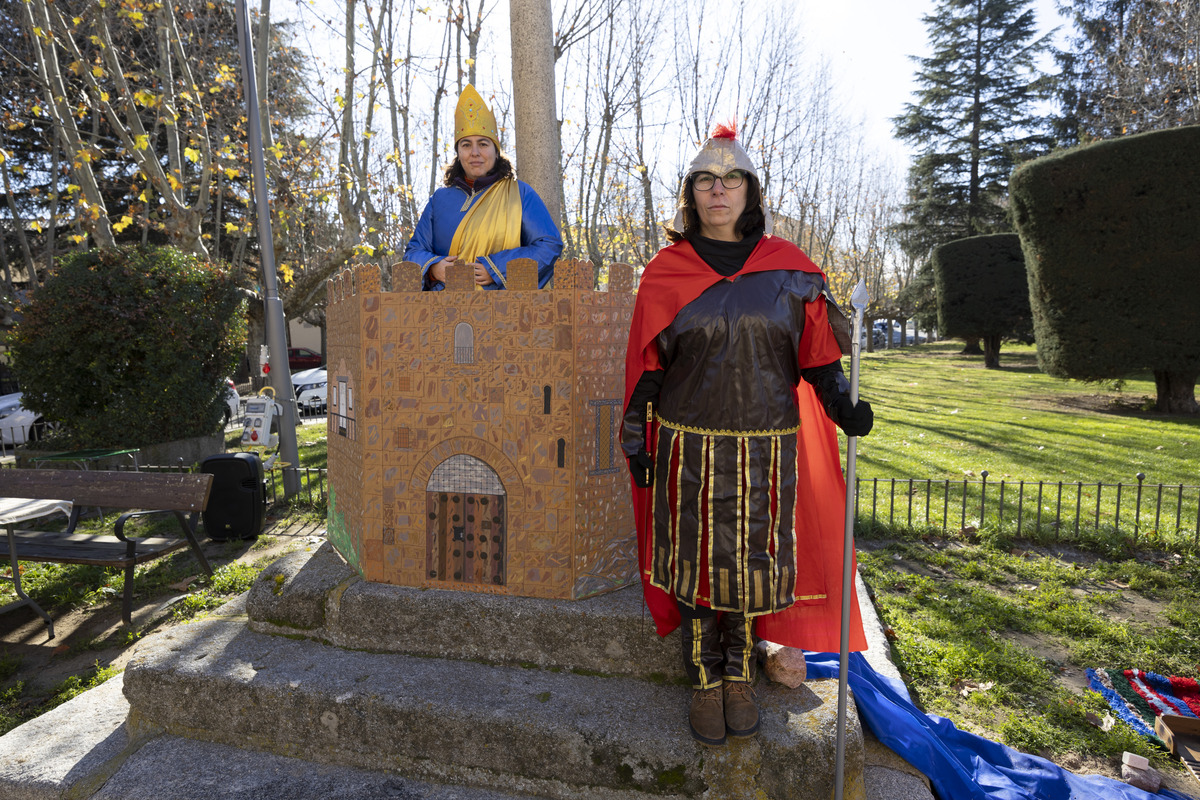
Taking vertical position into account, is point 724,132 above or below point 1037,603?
above

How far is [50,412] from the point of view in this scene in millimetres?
9047

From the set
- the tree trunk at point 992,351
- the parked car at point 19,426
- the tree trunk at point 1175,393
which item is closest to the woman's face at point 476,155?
the parked car at point 19,426

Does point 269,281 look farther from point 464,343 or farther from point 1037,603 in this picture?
point 1037,603

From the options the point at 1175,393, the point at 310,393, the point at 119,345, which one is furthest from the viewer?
the point at 310,393

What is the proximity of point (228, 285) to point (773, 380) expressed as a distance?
31.3 feet

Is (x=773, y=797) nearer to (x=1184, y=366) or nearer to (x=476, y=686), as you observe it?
(x=476, y=686)

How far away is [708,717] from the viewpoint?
250cm

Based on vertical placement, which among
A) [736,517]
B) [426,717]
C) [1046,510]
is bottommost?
[1046,510]

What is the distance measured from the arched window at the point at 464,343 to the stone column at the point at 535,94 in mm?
1220

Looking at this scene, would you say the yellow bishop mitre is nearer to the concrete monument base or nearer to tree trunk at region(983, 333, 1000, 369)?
the concrete monument base

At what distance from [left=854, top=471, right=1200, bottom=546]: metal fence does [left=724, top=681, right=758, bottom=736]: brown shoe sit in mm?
3117

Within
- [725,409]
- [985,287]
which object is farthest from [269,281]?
[985,287]

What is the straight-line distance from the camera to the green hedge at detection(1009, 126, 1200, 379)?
10273 millimetres

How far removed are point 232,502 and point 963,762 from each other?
599cm
